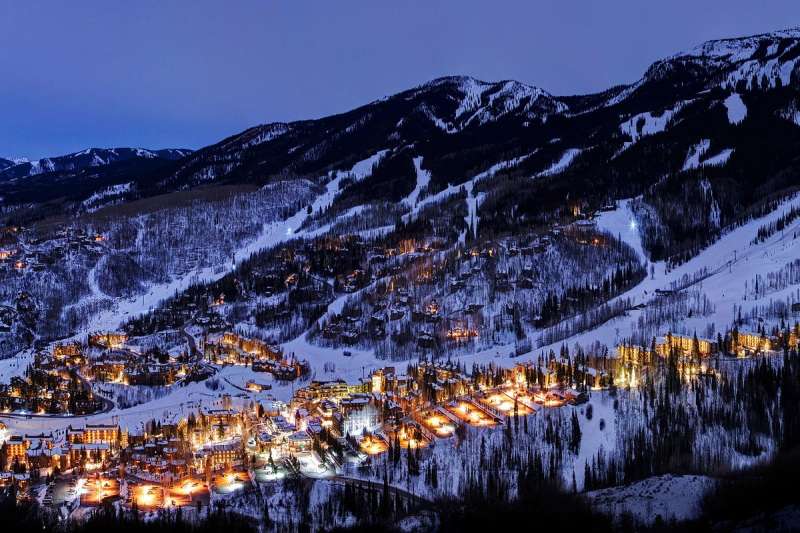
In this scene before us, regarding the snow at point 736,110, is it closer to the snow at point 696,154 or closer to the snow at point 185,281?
the snow at point 696,154

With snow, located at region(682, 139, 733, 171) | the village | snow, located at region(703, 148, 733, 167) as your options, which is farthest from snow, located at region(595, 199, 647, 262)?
the village

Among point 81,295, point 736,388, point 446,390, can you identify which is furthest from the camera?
point 81,295

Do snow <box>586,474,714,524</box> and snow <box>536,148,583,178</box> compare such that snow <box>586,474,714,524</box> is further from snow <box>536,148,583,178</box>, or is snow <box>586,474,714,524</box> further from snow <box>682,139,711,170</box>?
snow <box>536,148,583,178</box>

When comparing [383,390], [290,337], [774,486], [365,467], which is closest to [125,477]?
[365,467]

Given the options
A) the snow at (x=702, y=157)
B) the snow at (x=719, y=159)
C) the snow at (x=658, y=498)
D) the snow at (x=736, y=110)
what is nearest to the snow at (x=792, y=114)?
the snow at (x=736, y=110)

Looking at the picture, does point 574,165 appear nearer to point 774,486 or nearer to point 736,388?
point 736,388

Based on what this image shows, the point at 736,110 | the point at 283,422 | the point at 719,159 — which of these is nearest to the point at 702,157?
the point at 719,159
